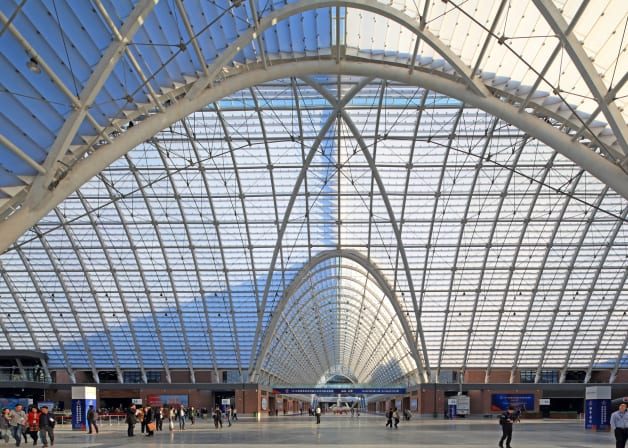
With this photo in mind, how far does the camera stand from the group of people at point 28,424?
94.3ft

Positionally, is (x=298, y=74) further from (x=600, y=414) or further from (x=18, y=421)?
(x=600, y=414)

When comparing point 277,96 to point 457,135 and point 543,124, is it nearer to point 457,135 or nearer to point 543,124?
point 457,135

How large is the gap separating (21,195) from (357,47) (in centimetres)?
1903

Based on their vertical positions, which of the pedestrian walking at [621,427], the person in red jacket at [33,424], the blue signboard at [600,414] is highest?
the pedestrian walking at [621,427]

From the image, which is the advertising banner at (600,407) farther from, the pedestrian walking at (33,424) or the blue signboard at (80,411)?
the pedestrian walking at (33,424)

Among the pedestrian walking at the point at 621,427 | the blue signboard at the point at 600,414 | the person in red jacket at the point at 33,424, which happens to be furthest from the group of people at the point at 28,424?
the blue signboard at the point at 600,414

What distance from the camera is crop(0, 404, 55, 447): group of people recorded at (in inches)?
1131

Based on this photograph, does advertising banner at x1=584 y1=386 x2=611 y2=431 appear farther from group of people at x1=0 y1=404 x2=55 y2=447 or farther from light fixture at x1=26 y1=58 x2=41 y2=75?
light fixture at x1=26 y1=58 x2=41 y2=75

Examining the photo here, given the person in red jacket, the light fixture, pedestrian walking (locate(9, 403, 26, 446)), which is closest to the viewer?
the light fixture

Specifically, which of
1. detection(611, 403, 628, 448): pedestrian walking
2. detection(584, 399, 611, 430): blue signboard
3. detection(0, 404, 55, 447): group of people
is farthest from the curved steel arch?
detection(584, 399, 611, 430): blue signboard

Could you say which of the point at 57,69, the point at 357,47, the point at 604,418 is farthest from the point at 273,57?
the point at 604,418

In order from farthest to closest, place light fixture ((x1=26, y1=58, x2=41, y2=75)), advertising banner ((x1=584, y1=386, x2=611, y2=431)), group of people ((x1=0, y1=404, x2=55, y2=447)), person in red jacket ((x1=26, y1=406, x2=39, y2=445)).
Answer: advertising banner ((x1=584, y1=386, x2=611, y2=431)) < person in red jacket ((x1=26, y1=406, x2=39, y2=445)) < group of people ((x1=0, y1=404, x2=55, y2=447)) < light fixture ((x1=26, y1=58, x2=41, y2=75))

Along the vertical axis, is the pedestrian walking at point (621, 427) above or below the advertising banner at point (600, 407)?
above

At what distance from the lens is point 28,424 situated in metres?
32.2
